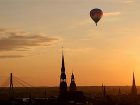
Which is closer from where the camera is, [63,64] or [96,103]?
[63,64]

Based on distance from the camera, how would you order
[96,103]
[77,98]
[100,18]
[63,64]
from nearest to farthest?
1. [100,18]
2. [63,64]
3. [77,98]
4. [96,103]

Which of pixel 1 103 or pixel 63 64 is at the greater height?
pixel 63 64

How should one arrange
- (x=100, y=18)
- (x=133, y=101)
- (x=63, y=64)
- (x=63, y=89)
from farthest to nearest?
(x=133, y=101), (x=63, y=64), (x=63, y=89), (x=100, y=18)

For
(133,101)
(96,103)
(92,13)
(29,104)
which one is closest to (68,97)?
(29,104)

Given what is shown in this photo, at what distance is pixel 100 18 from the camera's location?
89.5 metres

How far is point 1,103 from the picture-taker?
14288 centimetres

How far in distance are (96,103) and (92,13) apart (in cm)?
6884

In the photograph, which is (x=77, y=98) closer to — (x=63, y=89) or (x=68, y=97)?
(x=68, y=97)

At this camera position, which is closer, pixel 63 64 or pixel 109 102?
pixel 63 64

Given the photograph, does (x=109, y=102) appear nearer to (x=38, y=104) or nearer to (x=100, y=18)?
(x=38, y=104)

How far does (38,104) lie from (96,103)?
21.1m

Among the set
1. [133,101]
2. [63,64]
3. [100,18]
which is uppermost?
[100,18]

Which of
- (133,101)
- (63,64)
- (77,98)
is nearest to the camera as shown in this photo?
(63,64)

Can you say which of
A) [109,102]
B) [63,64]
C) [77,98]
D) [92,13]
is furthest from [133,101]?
[92,13]
